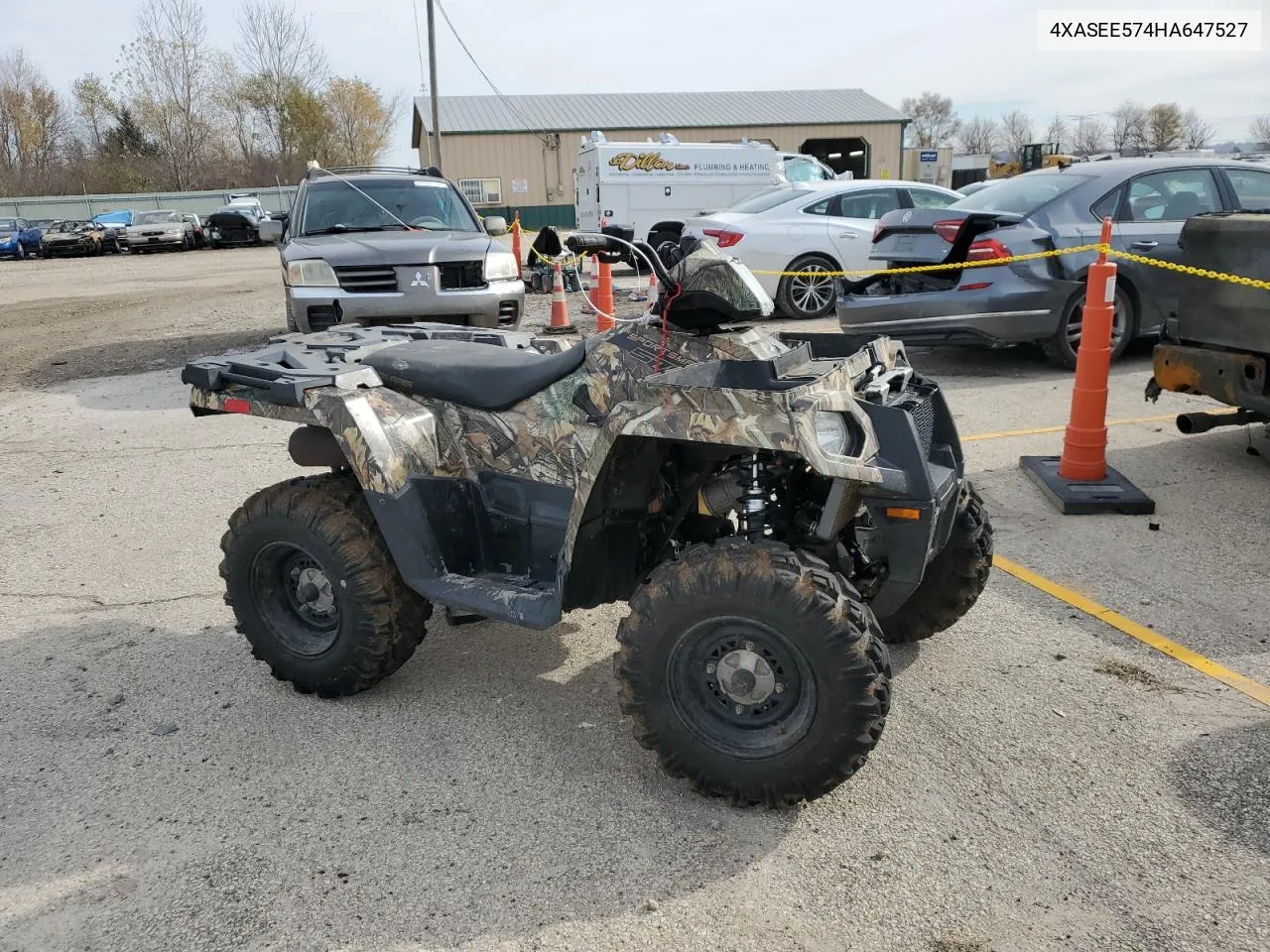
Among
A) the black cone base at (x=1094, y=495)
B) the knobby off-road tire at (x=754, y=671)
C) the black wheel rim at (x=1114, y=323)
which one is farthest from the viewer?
the black wheel rim at (x=1114, y=323)

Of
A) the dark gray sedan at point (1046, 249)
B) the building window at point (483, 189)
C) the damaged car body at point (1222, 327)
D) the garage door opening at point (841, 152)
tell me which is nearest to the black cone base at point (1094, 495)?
the damaged car body at point (1222, 327)

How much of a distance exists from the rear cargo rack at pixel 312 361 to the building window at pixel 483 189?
1464 inches

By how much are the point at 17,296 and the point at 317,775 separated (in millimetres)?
20575

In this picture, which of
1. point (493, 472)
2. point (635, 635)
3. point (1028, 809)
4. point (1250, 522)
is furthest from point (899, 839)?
point (1250, 522)

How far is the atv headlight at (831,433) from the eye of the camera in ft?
9.07

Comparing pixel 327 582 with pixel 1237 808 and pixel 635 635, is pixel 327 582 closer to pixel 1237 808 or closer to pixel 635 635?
pixel 635 635

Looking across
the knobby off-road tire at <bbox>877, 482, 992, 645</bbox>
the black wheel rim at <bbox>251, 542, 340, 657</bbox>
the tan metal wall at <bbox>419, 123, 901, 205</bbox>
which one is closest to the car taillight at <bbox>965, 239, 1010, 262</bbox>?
the knobby off-road tire at <bbox>877, 482, 992, 645</bbox>

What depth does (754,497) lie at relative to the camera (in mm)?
3000

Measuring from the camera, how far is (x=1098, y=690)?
3.56 meters

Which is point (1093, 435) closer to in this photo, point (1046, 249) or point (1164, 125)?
point (1046, 249)

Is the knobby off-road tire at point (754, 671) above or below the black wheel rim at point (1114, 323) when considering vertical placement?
below

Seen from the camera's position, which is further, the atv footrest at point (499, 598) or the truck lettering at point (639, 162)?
the truck lettering at point (639, 162)

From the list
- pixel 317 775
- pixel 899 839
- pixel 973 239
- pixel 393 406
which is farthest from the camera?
pixel 973 239

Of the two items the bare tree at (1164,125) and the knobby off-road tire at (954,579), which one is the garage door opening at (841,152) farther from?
the knobby off-road tire at (954,579)
